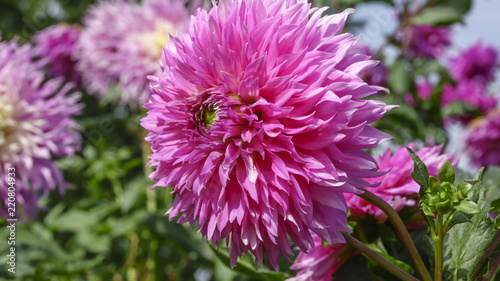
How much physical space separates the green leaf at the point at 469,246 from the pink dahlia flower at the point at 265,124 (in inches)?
4.7

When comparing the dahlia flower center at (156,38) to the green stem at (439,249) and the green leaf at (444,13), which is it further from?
the green stem at (439,249)

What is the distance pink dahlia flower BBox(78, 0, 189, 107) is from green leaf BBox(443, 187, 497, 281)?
42.4 inches

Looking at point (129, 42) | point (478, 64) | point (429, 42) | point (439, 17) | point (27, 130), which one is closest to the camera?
point (27, 130)

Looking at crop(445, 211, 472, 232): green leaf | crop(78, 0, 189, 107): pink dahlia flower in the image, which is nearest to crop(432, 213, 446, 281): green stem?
crop(445, 211, 472, 232): green leaf

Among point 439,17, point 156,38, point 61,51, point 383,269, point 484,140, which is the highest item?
point 61,51

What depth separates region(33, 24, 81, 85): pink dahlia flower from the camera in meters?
1.83

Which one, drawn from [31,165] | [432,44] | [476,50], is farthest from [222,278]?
A: [476,50]

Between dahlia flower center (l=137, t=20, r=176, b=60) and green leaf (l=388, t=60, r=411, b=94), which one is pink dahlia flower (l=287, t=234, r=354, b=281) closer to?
dahlia flower center (l=137, t=20, r=176, b=60)

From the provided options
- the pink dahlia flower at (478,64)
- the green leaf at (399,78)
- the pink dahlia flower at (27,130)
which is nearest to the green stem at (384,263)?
the pink dahlia flower at (27,130)

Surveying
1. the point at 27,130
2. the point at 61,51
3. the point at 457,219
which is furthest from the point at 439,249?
the point at 61,51

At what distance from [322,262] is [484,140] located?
6.06 ft

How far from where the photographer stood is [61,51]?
1820 millimetres

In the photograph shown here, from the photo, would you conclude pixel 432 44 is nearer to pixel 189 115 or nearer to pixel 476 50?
pixel 476 50

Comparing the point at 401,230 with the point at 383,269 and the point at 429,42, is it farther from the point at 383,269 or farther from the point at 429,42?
the point at 429,42
